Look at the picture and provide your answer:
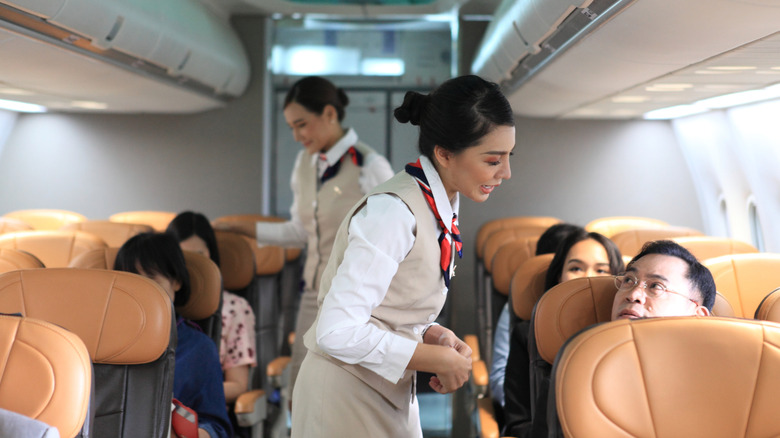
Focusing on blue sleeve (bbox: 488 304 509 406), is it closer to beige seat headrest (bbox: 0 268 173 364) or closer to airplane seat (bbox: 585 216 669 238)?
beige seat headrest (bbox: 0 268 173 364)

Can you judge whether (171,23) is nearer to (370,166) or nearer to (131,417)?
(370,166)

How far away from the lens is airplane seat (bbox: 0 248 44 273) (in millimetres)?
3121

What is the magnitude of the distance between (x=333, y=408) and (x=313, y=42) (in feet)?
21.6

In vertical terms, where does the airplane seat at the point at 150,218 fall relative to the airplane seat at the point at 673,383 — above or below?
above

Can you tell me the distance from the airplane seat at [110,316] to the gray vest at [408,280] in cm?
67

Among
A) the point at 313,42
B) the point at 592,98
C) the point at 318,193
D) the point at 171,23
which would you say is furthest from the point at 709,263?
the point at 313,42

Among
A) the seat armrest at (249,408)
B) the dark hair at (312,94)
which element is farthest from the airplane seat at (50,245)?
the dark hair at (312,94)

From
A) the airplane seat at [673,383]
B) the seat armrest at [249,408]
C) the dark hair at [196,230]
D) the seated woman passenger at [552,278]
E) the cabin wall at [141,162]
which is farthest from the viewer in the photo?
the cabin wall at [141,162]

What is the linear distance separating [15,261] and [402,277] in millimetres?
2124

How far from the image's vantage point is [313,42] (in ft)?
26.2

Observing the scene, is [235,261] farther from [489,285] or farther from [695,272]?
[695,272]

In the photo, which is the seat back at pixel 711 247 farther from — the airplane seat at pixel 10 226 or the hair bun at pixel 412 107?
the airplane seat at pixel 10 226

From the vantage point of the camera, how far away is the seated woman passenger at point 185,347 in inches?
112

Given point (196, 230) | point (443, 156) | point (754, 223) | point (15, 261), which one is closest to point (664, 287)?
point (443, 156)
